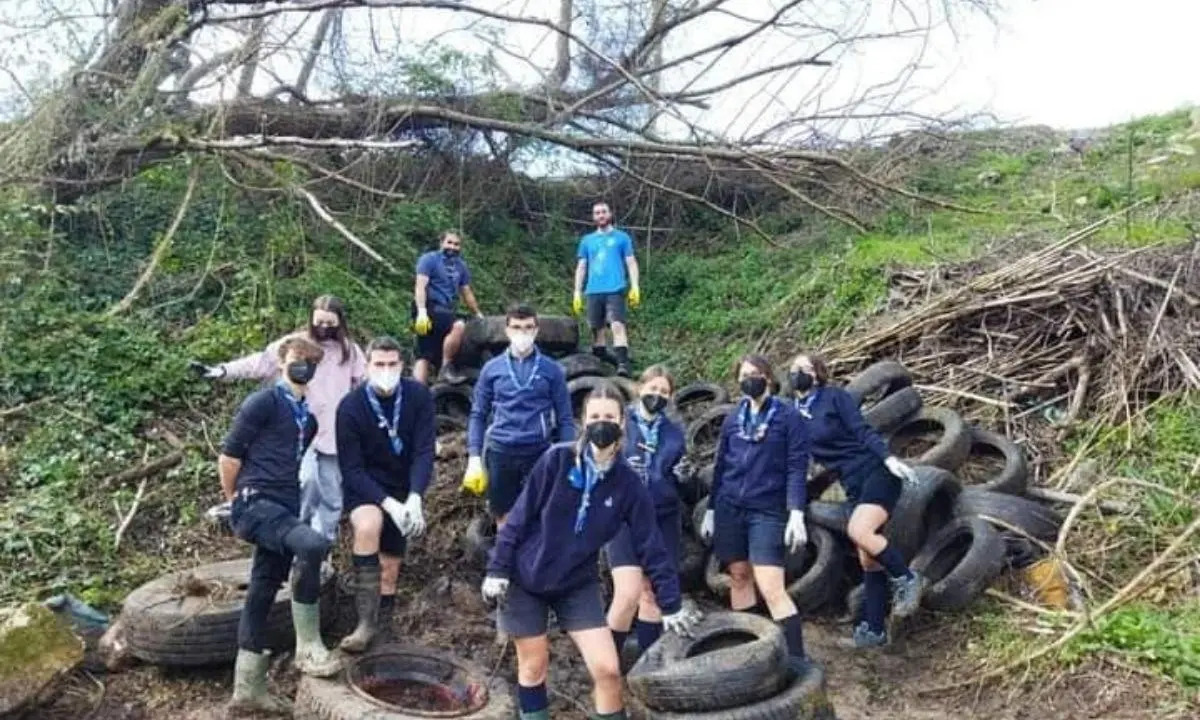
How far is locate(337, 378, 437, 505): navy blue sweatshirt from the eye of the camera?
545cm

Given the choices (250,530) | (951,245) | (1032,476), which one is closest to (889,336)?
(1032,476)

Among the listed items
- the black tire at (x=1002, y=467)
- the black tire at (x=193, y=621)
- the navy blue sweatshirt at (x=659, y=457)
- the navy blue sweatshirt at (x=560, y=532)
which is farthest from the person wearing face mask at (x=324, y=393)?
the black tire at (x=1002, y=467)

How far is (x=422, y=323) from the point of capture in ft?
29.4

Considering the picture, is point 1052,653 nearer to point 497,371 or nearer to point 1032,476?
point 1032,476

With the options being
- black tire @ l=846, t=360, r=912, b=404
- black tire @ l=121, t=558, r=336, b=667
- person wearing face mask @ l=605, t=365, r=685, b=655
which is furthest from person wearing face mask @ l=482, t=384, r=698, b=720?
black tire @ l=846, t=360, r=912, b=404

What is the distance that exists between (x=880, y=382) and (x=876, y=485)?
2115 millimetres

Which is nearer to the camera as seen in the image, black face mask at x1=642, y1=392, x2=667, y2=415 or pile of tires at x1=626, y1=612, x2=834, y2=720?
pile of tires at x1=626, y1=612, x2=834, y2=720

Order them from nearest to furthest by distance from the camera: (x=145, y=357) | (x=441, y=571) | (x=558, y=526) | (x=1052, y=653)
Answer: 1. (x=558, y=526)
2. (x=1052, y=653)
3. (x=441, y=571)
4. (x=145, y=357)

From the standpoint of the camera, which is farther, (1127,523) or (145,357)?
(145,357)

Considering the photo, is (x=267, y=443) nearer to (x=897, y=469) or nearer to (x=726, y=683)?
(x=726, y=683)

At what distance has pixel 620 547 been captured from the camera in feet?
15.8

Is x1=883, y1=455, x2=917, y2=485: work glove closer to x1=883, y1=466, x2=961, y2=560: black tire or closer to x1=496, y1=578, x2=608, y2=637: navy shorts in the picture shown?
x1=883, y1=466, x2=961, y2=560: black tire

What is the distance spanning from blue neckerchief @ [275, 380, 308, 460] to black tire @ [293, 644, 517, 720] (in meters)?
1.08

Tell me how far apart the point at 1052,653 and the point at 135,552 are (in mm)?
5573
